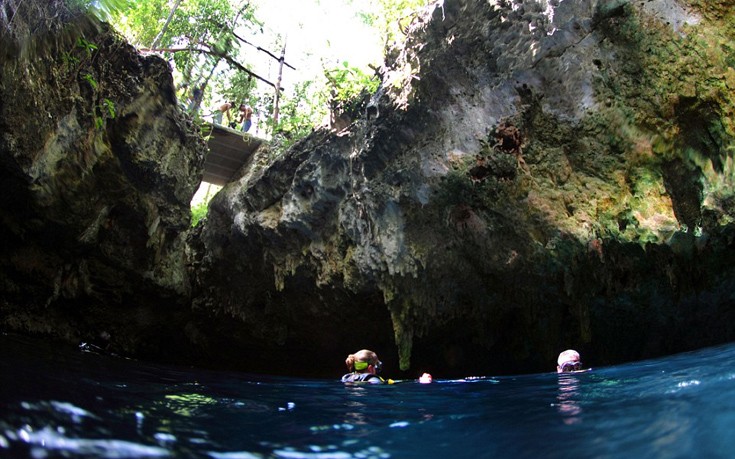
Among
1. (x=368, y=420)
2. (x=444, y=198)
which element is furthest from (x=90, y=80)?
(x=368, y=420)

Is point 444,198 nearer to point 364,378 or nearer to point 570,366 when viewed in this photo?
point 364,378

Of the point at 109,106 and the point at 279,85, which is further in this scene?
the point at 279,85

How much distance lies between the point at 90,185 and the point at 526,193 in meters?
7.03

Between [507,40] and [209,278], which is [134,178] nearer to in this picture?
[209,278]

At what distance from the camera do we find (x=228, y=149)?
11.7 metres

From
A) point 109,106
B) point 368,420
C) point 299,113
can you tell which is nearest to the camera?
point 368,420

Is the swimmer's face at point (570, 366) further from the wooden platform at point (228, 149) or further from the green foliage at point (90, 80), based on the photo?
the green foliage at point (90, 80)

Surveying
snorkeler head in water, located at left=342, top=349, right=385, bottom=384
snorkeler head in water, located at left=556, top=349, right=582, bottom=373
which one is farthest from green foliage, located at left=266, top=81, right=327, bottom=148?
snorkeler head in water, located at left=556, top=349, right=582, bottom=373

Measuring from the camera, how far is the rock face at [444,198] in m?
7.25

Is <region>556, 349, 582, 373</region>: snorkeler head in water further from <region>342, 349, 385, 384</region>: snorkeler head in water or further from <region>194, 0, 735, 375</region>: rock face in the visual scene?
<region>342, 349, 385, 384</region>: snorkeler head in water

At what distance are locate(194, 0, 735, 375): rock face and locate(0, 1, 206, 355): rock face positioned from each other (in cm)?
155

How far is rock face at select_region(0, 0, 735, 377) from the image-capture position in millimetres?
7246

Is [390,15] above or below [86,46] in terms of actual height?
above

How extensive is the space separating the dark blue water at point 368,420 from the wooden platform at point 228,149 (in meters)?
6.67
